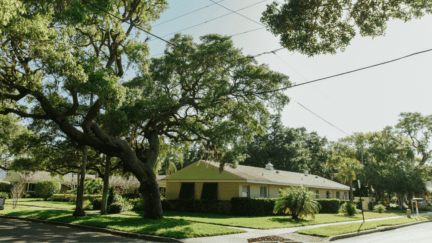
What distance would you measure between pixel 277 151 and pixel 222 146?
119ft

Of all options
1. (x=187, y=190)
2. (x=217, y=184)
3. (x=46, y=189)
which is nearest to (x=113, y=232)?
(x=217, y=184)

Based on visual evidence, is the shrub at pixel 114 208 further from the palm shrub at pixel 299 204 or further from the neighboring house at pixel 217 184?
the palm shrub at pixel 299 204

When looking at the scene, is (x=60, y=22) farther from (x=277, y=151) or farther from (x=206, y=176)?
(x=277, y=151)

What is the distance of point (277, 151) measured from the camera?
175 feet

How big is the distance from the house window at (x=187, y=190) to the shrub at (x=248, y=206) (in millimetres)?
5548

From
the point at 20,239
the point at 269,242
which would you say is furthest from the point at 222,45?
the point at 20,239

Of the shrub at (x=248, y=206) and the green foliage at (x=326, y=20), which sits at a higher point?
the green foliage at (x=326, y=20)

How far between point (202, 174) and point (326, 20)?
2043 centimetres

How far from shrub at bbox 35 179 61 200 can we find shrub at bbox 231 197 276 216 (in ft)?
95.4

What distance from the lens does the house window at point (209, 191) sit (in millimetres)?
26359

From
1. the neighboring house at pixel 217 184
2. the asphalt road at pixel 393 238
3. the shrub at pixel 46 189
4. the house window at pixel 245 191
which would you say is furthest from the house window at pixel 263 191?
the shrub at pixel 46 189

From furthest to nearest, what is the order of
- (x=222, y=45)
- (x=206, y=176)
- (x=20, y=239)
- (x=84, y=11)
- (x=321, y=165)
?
(x=321, y=165) < (x=206, y=176) < (x=222, y=45) < (x=84, y=11) < (x=20, y=239)

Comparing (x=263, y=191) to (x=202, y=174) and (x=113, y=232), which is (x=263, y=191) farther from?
(x=113, y=232)

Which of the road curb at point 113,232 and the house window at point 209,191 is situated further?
the house window at point 209,191
